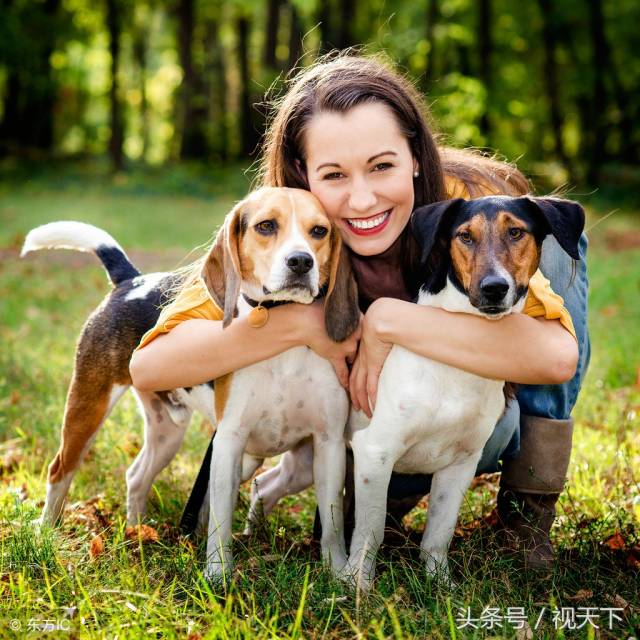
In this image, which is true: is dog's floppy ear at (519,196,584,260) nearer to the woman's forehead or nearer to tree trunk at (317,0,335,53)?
the woman's forehead

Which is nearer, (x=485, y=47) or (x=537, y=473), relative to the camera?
(x=537, y=473)

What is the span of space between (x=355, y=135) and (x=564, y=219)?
0.94 m

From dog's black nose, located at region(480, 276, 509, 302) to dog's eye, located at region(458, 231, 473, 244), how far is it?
0.19m

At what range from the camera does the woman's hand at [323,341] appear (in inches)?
119

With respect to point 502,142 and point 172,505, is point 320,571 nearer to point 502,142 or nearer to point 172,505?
point 172,505

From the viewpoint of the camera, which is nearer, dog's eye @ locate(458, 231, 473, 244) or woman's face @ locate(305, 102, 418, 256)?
dog's eye @ locate(458, 231, 473, 244)

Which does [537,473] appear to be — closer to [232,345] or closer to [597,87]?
[232,345]

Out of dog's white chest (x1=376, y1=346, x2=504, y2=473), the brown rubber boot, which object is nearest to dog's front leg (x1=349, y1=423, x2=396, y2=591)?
dog's white chest (x1=376, y1=346, x2=504, y2=473)

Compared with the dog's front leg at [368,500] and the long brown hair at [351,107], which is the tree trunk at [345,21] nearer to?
the long brown hair at [351,107]

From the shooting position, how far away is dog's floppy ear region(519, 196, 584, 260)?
104 inches

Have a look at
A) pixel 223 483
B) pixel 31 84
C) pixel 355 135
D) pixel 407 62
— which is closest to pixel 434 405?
pixel 223 483

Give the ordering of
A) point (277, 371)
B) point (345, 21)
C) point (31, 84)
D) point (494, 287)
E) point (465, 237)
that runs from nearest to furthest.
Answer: point (494, 287) → point (465, 237) → point (277, 371) → point (345, 21) → point (31, 84)

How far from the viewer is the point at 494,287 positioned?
249 cm

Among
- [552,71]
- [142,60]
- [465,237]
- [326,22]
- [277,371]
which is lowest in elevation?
[277,371]
